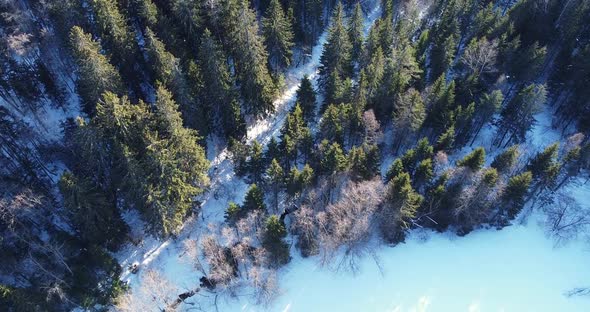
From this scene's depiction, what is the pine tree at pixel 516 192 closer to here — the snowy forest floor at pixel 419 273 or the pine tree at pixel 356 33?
the snowy forest floor at pixel 419 273

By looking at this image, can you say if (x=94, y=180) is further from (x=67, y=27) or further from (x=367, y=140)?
(x=367, y=140)

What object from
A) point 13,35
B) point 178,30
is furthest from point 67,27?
point 178,30

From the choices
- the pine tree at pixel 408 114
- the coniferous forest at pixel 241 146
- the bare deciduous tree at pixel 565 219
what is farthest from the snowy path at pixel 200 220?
the bare deciduous tree at pixel 565 219

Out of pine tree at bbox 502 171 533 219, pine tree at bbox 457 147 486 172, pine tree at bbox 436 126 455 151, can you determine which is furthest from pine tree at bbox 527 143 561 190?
pine tree at bbox 436 126 455 151

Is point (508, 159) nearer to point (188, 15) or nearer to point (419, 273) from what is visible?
point (419, 273)

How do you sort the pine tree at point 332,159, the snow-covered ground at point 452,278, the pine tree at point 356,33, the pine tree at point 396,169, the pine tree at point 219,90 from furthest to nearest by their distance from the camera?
the pine tree at point 356,33, the pine tree at point 396,169, the snow-covered ground at point 452,278, the pine tree at point 332,159, the pine tree at point 219,90
